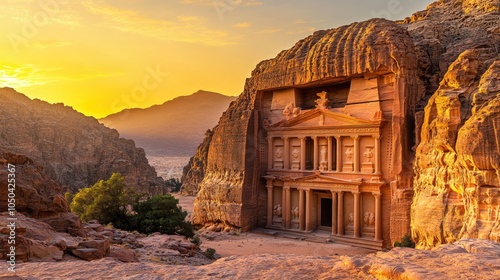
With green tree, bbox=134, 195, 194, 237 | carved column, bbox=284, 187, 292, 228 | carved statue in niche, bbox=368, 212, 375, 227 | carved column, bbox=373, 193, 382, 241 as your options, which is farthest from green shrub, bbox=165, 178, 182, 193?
carved column, bbox=373, 193, 382, 241

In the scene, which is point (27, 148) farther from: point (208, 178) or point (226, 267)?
point (226, 267)

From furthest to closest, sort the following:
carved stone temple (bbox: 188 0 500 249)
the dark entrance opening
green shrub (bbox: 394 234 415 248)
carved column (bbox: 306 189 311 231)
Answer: the dark entrance opening, carved column (bbox: 306 189 311 231), green shrub (bbox: 394 234 415 248), carved stone temple (bbox: 188 0 500 249)

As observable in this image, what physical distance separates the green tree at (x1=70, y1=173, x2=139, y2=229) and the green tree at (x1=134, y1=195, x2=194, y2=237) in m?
0.93

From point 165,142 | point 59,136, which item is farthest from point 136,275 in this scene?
point 165,142

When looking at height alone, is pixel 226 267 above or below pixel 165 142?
below

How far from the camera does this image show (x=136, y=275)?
5.98 m

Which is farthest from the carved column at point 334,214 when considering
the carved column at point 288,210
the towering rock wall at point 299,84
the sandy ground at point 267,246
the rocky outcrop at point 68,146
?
the rocky outcrop at point 68,146

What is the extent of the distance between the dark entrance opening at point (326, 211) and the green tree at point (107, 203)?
12861mm

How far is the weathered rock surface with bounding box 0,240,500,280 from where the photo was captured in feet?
17.6

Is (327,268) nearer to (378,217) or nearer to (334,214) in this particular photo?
(378,217)

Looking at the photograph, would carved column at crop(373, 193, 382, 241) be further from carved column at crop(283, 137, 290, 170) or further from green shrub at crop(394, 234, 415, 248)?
carved column at crop(283, 137, 290, 170)

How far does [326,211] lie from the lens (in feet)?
91.9

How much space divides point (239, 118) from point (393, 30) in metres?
12.7

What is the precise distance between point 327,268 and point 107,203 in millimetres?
19386
